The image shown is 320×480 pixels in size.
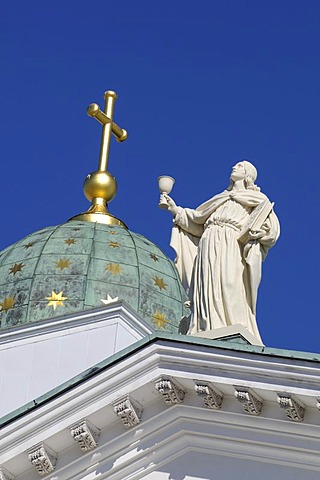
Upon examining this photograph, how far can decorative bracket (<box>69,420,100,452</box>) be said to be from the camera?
2125 cm

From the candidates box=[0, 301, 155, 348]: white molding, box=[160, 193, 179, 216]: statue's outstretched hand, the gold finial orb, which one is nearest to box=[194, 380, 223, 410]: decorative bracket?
box=[160, 193, 179, 216]: statue's outstretched hand

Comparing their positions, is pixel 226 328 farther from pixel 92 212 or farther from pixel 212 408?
A: pixel 92 212

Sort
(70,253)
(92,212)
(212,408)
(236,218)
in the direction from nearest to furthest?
1. (212,408)
2. (236,218)
3. (70,253)
4. (92,212)

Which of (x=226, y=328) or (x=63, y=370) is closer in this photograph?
(x=226, y=328)

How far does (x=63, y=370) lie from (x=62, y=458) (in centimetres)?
1262

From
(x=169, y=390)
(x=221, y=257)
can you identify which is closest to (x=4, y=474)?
(x=169, y=390)

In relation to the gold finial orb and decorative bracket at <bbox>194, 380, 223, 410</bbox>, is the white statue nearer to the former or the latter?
decorative bracket at <bbox>194, 380, 223, 410</bbox>

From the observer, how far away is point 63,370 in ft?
112

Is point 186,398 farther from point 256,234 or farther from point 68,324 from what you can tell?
point 68,324

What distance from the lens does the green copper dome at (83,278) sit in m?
35.5

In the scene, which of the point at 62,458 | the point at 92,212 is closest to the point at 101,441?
the point at 62,458

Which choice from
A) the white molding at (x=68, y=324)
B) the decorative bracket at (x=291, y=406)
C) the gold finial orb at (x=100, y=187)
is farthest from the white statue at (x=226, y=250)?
the gold finial orb at (x=100, y=187)

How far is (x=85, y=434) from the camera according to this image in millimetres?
21281

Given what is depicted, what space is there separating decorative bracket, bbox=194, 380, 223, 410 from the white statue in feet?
5.34
